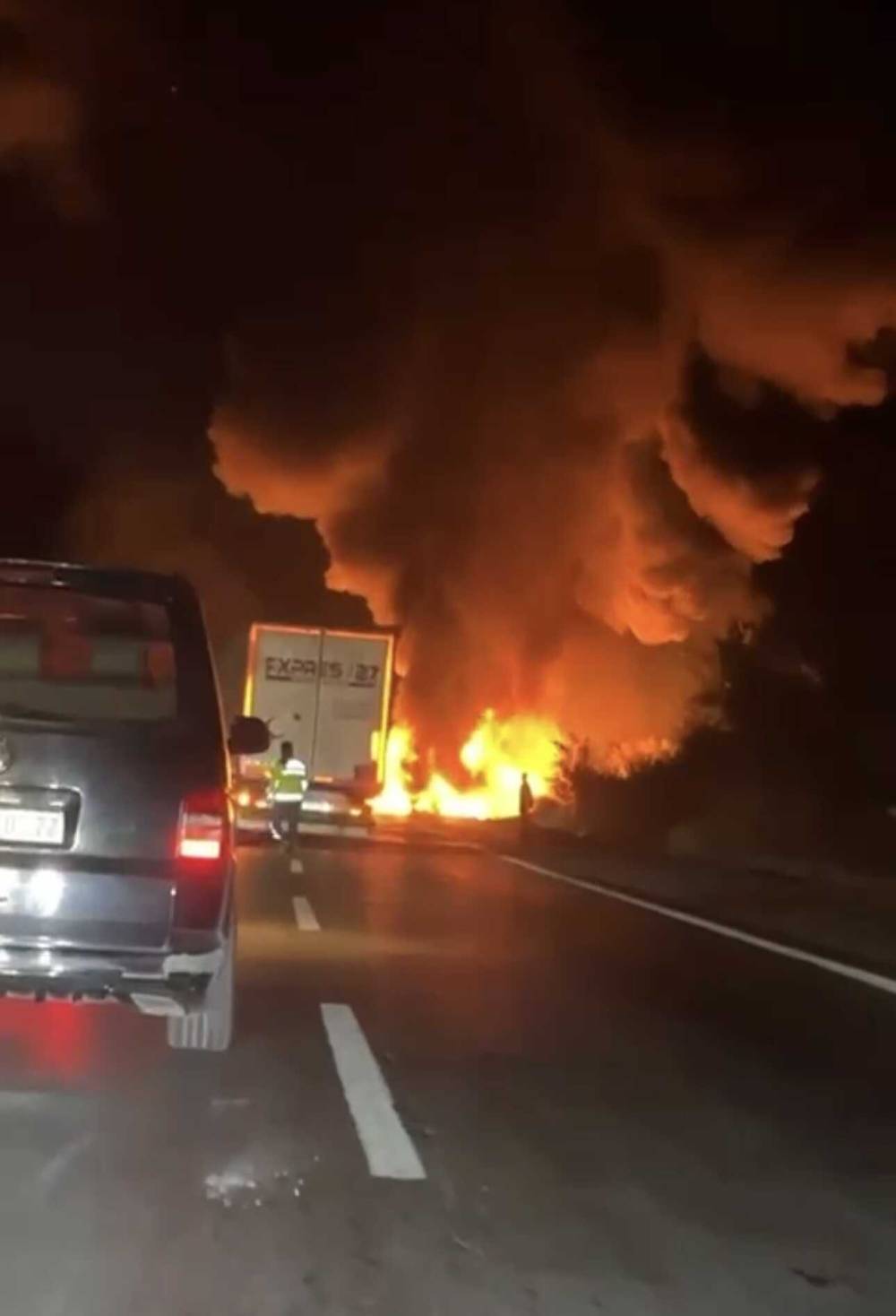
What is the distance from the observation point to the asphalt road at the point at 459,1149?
20.5 feet

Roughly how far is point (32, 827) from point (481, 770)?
37.1 metres

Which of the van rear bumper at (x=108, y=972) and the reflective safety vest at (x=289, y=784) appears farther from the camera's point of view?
the reflective safety vest at (x=289, y=784)

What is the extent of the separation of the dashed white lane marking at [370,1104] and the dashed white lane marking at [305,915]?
4.83 m

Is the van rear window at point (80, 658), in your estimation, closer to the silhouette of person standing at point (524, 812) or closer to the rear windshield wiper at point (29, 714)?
the rear windshield wiper at point (29, 714)

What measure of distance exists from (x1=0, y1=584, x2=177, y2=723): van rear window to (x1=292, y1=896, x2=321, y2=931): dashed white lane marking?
6.74 m

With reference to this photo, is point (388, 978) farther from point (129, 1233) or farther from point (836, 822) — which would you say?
point (836, 822)

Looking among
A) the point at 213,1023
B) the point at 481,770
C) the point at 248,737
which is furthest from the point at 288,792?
the point at 481,770

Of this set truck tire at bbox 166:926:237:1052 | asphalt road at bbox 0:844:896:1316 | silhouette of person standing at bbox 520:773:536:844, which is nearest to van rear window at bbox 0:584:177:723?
truck tire at bbox 166:926:237:1052

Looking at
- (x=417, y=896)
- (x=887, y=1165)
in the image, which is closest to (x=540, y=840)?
(x=417, y=896)

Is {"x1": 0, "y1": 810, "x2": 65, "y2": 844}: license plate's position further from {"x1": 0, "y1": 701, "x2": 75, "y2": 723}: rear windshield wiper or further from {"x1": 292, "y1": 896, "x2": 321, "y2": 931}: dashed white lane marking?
{"x1": 292, "y1": 896, "x2": 321, "y2": 931}: dashed white lane marking

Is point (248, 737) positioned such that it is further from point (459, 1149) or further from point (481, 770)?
point (481, 770)

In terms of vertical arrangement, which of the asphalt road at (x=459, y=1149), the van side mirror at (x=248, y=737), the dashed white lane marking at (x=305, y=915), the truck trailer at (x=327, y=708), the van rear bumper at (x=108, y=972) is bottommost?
the asphalt road at (x=459, y=1149)

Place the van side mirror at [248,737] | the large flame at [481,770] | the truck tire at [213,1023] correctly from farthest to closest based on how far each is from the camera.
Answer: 1. the large flame at [481,770]
2. the van side mirror at [248,737]
3. the truck tire at [213,1023]

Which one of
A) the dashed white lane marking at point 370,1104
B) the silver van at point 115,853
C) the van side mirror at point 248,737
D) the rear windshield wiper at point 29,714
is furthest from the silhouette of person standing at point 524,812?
the rear windshield wiper at point 29,714
